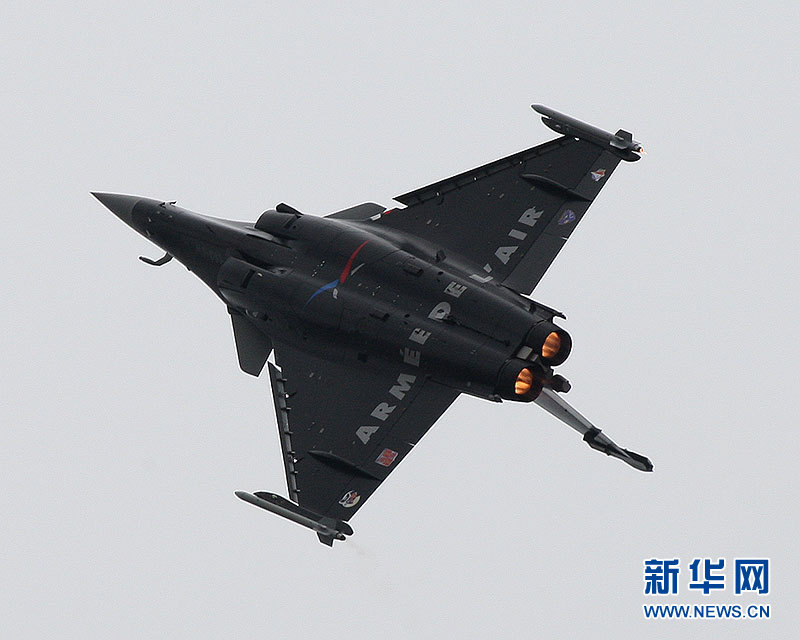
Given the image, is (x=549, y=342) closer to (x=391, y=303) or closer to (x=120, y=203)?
(x=391, y=303)

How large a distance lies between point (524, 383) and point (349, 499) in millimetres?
4679

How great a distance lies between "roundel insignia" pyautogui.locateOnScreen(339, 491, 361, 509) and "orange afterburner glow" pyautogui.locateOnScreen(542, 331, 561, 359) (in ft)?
17.1

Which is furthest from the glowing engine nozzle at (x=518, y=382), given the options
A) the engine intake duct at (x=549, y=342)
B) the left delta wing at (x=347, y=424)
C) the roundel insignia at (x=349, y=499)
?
the roundel insignia at (x=349, y=499)

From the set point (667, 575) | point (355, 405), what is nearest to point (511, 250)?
point (355, 405)

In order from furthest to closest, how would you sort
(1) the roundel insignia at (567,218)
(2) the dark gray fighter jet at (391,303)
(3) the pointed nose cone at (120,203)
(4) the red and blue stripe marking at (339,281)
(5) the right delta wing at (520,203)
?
(3) the pointed nose cone at (120,203) < (1) the roundel insignia at (567,218) < (5) the right delta wing at (520,203) < (4) the red and blue stripe marking at (339,281) < (2) the dark gray fighter jet at (391,303)

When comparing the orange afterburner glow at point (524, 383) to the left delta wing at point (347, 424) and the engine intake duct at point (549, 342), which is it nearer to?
the engine intake duct at point (549, 342)

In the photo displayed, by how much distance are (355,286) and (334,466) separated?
449cm

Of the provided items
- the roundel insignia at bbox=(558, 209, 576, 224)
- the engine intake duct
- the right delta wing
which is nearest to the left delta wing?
the engine intake duct

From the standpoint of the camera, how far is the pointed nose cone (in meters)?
45.8

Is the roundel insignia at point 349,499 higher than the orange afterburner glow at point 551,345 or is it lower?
lower

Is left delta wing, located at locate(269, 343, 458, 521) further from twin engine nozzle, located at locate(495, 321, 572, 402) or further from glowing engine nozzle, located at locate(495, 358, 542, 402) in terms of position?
twin engine nozzle, located at locate(495, 321, 572, 402)

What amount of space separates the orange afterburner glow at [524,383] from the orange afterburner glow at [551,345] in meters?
0.66

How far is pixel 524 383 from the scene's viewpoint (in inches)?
1512

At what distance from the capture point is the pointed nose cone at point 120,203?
45.8m
